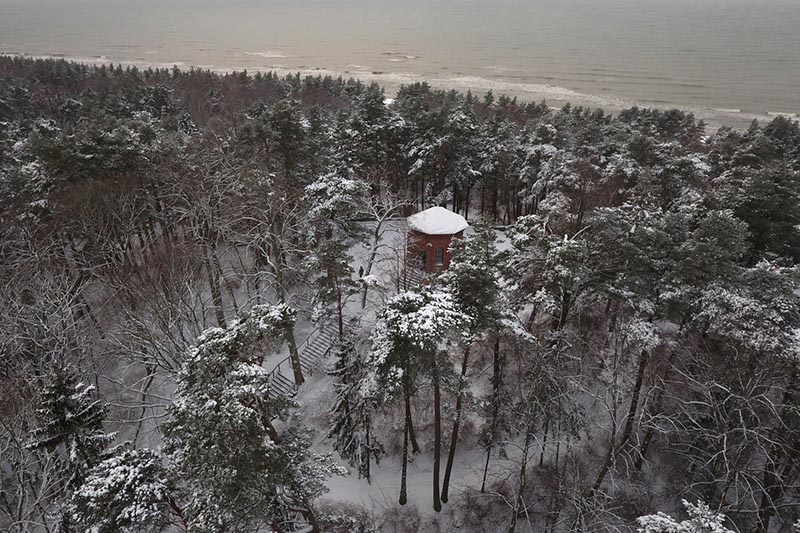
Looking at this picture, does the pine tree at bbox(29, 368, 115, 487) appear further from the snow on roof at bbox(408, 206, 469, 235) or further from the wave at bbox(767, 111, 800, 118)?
the wave at bbox(767, 111, 800, 118)

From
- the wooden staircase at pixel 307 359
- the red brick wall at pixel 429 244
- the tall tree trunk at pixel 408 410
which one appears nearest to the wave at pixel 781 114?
the red brick wall at pixel 429 244

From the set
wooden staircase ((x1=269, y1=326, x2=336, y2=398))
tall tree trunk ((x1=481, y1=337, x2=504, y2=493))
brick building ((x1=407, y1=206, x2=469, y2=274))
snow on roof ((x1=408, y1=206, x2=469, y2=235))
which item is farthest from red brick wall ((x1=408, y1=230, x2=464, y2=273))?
tall tree trunk ((x1=481, y1=337, x2=504, y2=493))

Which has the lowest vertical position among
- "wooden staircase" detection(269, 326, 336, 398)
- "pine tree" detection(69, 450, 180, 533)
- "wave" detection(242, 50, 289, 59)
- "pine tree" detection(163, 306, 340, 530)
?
"wooden staircase" detection(269, 326, 336, 398)

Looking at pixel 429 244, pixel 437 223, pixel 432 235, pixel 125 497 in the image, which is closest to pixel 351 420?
pixel 125 497

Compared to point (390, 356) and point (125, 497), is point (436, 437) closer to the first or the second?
point (390, 356)

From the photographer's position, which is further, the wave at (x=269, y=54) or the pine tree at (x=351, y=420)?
the wave at (x=269, y=54)

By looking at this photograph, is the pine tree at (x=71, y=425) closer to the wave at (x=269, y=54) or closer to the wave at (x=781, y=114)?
the wave at (x=781, y=114)

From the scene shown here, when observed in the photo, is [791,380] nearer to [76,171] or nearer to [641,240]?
[641,240]
